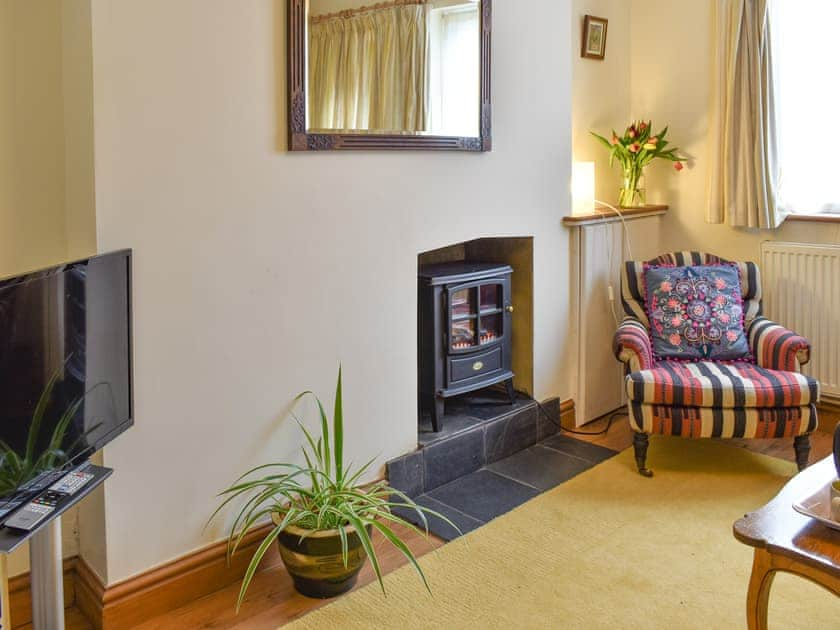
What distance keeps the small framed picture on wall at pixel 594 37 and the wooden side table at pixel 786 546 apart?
99.4 inches

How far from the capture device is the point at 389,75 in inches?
106

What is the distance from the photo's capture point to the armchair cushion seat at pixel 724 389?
295 centimetres

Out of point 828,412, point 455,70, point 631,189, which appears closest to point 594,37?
point 631,189

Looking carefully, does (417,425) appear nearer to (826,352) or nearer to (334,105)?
(334,105)

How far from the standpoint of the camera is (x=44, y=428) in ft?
5.32

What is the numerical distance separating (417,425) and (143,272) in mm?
1243

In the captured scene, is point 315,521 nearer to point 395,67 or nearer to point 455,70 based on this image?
point 395,67

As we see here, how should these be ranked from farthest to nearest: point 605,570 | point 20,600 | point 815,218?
point 815,218, point 605,570, point 20,600

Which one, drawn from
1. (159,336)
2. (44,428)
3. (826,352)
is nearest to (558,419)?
(826,352)

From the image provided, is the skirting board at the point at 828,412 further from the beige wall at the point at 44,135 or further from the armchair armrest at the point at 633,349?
the beige wall at the point at 44,135

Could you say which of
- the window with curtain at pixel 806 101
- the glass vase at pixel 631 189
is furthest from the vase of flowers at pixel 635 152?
the window with curtain at pixel 806 101

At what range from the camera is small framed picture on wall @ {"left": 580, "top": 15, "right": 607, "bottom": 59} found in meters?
3.79

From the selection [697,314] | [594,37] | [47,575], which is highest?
[594,37]

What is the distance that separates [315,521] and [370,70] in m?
1.46
